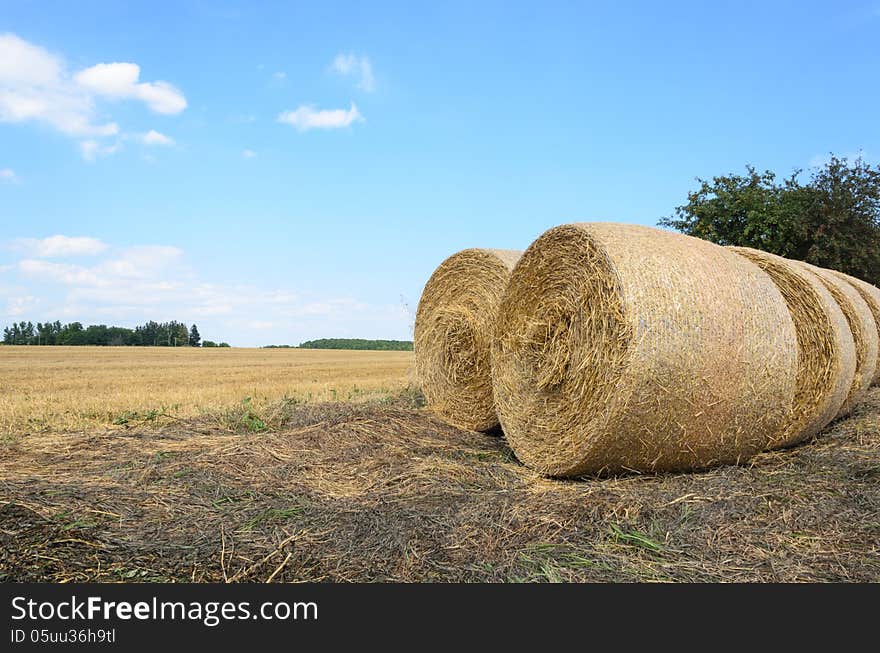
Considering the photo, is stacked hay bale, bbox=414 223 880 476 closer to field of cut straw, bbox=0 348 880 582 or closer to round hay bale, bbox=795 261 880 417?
field of cut straw, bbox=0 348 880 582

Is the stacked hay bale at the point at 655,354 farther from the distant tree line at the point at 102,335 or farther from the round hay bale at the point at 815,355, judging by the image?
the distant tree line at the point at 102,335

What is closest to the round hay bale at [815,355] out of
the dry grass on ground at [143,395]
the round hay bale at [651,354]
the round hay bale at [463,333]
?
the round hay bale at [651,354]

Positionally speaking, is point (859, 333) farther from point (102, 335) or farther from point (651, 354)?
point (102, 335)

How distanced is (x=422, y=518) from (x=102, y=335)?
6891 centimetres

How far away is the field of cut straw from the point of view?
3906 mm

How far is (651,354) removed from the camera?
197 inches

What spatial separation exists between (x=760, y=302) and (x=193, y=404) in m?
8.43

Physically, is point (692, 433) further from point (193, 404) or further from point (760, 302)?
point (193, 404)

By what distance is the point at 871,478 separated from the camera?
5.17 meters

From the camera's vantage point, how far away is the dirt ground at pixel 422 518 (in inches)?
153

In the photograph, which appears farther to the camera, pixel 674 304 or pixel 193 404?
pixel 193 404

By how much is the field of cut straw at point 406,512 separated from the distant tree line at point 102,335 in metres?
57.9

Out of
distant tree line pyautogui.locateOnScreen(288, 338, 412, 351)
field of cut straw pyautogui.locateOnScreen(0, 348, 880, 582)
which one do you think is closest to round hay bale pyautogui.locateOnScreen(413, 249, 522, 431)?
field of cut straw pyautogui.locateOnScreen(0, 348, 880, 582)

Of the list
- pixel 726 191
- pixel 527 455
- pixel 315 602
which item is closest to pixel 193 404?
pixel 527 455
